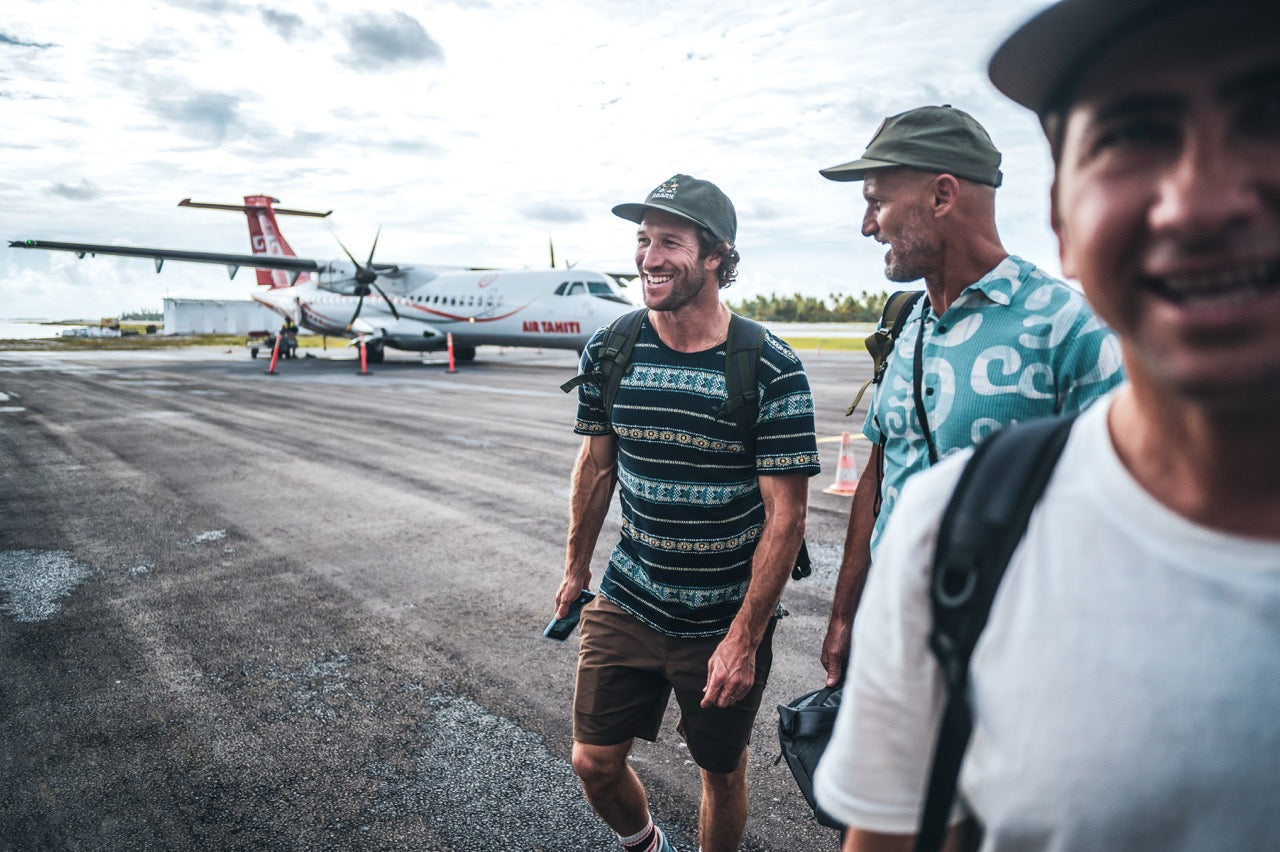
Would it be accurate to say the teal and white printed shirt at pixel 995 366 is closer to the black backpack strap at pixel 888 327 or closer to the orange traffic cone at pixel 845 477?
the black backpack strap at pixel 888 327

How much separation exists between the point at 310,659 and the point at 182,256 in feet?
88.4

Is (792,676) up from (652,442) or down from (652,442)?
down

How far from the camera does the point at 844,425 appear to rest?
12.5 meters

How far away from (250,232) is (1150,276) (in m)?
42.5

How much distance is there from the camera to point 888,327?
286cm

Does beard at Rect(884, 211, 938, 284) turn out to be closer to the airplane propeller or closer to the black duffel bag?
the black duffel bag

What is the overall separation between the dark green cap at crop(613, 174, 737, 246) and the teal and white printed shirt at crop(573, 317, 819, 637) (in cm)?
46

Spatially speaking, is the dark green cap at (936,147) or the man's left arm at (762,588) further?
the man's left arm at (762,588)

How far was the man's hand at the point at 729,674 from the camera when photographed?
2.51 meters

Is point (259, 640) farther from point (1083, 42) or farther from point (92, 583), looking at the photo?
point (1083, 42)

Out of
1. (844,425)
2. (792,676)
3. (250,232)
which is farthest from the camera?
(250,232)

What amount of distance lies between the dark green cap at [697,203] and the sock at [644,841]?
2.01 meters

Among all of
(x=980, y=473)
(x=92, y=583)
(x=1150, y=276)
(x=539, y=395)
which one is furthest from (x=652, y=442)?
(x=539, y=395)

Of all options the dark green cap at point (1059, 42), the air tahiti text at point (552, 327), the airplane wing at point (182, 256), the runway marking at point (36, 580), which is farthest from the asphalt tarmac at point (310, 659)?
the airplane wing at point (182, 256)
